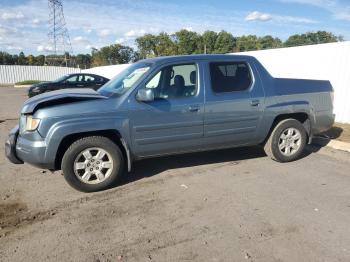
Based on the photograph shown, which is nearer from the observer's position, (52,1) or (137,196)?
(137,196)

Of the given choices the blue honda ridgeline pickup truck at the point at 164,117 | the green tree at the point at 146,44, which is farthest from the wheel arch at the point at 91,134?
the green tree at the point at 146,44

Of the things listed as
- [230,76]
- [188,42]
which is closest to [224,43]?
[188,42]

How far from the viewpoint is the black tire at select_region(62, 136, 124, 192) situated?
5117mm

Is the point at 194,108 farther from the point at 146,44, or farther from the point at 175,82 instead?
the point at 146,44

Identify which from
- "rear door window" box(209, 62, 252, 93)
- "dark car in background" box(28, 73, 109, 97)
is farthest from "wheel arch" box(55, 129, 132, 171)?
"dark car in background" box(28, 73, 109, 97)

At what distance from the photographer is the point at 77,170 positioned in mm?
5215

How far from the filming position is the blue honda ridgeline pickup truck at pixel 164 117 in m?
5.12

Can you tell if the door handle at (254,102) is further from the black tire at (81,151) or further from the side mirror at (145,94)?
the black tire at (81,151)

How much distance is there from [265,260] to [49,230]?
2.31 m

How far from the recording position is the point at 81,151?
17.0 feet

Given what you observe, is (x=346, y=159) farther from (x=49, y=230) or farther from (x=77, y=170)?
(x=49, y=230)

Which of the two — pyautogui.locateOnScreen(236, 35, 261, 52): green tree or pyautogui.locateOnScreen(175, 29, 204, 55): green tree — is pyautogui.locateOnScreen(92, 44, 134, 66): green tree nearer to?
pyautogui.locateOnScreen(175, 29, 204, 55): green tree

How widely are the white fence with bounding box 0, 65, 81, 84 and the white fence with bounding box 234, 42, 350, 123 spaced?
37.8 metres

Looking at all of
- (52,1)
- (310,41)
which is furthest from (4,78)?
(310,41)
